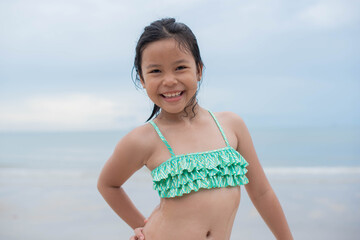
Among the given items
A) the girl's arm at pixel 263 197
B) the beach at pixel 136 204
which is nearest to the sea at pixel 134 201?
the beach at pixel 136 204

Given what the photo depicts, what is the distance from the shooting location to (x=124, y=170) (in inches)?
82.0

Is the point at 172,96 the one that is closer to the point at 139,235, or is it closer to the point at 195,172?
the point at 195,172

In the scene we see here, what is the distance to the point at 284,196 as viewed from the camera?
6633mm

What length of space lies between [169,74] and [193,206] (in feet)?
1.92

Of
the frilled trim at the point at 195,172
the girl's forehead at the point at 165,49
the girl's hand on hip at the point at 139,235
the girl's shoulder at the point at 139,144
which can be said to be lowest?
the girl's hand on hip at the point at 139,235

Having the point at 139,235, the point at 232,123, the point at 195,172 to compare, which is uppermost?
the point at 232,123

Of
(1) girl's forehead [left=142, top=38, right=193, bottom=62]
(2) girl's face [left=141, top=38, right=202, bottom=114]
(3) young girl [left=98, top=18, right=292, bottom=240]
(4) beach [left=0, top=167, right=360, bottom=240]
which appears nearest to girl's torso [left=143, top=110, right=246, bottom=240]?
(3) young girl [left=98, top=18, right=292, bottom=240]

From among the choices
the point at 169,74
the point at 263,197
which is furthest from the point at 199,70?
the point at 263,197

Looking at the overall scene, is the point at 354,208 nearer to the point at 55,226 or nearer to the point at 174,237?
the point at 55,226

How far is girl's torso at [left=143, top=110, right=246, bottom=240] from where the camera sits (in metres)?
Result: 1.92

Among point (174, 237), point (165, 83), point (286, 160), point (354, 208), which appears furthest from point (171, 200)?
point (286, 160)

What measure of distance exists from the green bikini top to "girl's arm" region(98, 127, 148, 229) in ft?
0.33

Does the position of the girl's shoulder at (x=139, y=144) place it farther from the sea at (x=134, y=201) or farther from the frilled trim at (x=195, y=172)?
the sea at (x=134, y=201)

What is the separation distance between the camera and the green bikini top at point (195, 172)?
1.93m
